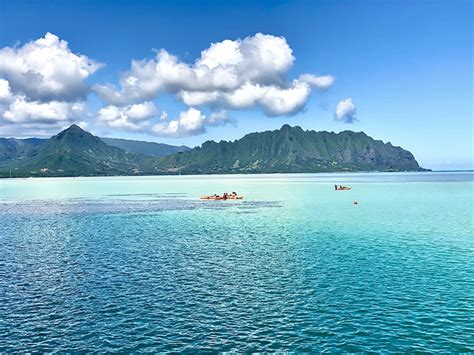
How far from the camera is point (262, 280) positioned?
43.1 m

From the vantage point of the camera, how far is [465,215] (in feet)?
322

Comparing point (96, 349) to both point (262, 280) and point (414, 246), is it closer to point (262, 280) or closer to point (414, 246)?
point (262, 280)

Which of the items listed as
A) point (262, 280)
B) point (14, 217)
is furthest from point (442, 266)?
point (14, 217)

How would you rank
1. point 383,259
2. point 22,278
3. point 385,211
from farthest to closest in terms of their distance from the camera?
point 385,211, point 383,259, point 22,278

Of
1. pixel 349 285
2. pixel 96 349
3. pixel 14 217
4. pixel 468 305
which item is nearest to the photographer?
pixel 96 349

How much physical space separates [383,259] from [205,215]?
2418 inches

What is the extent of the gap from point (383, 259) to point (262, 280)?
18563 millimetres

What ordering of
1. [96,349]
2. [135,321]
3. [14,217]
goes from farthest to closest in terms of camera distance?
1. [14,217]
2. [135,321]
3. [96,349]

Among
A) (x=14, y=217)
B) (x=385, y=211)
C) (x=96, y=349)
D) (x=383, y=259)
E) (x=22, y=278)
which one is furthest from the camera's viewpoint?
(x=385, y=211)

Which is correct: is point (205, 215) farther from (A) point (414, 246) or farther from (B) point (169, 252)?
(A) point (414, 246)

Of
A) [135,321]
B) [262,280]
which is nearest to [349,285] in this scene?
[262,280]

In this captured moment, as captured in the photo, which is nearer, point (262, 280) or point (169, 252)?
point (262, 280)

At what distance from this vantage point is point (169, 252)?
5816 centimetres

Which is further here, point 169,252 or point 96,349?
point 169,252
